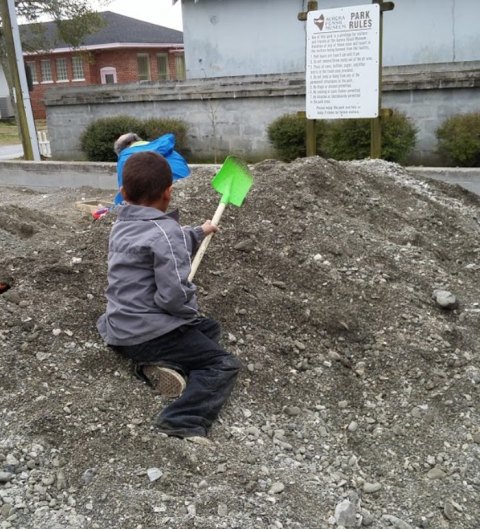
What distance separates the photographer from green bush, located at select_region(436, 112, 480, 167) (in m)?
7.90

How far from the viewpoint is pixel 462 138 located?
7926mm

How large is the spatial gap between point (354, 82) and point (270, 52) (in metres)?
9.02

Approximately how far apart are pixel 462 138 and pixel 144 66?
2811 cm

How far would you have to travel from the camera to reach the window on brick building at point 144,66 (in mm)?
33094

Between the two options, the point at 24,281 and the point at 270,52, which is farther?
the point at 270,52

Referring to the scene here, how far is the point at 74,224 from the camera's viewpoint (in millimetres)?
6398

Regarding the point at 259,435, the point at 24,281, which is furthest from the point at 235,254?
the point at 259,435

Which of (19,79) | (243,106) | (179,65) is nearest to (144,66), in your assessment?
(179,65)

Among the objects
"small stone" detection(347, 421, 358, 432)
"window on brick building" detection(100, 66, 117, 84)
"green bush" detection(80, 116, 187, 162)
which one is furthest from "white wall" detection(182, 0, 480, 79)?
"window on brick building" detection(100, 66, 117, 84)

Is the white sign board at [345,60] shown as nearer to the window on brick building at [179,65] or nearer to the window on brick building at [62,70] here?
the window on brick building at [179,65]

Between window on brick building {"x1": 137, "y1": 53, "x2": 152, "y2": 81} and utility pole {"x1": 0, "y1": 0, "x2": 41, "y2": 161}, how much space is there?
22731 millimetres

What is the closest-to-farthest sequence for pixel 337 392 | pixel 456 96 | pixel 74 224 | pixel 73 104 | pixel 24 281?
pixel 337 392
pixel 24 281
pixel 74 224
pixel 456 96
pixel 73 104

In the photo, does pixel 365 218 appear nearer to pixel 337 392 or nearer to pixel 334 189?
pixel 334 189

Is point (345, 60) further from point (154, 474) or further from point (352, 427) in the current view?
point (154, 474)
